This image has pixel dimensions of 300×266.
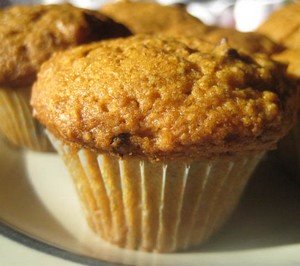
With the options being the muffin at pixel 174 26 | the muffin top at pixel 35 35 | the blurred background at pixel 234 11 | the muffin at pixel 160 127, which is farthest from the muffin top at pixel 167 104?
the blurred background at pixel 234 11

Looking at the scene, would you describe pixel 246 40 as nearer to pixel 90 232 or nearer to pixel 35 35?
pixel 35 35

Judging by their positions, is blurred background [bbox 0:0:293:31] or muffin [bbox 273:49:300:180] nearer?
muffin [bbox 273:49:300:180]

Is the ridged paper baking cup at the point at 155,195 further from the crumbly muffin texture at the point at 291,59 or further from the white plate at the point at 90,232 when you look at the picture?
the crumbly muffin texture at the point at 291,59

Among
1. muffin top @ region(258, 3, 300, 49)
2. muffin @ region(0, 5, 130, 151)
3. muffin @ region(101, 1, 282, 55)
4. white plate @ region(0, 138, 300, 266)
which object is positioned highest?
muffin @ region(0, 5, 130, 151)

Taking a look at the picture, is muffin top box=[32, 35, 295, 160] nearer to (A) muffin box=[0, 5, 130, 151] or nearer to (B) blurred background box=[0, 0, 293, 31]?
(A) muffin box=[0, 5, 130, 151]

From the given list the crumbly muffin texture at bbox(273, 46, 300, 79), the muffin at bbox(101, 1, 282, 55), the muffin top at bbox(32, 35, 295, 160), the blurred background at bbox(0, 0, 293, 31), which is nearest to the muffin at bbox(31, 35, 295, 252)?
the muffin top at bbox(32, 35, 295, 160)

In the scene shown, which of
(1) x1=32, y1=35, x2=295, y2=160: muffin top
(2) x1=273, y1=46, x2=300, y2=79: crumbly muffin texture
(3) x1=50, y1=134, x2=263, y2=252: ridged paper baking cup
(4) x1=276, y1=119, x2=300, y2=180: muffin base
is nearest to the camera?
(1) x1=32, y1=35, x2=295, y2=160: muffin top

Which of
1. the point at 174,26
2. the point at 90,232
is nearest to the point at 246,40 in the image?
the point at 174,26

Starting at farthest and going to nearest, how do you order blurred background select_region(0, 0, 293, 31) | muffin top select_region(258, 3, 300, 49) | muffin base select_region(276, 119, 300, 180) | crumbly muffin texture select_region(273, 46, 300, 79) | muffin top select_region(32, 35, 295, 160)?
blurred background select_region(0, 0, 293, 31) < muffin top select_region(258, 3, 300, 49) < muffin base select_region(276, 119, 300, 180) < crumbly muffin texture select_region(273, 46, 300, 79) < muffin top select_region(32, 35, 295, 160)

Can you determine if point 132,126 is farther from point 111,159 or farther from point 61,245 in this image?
point 61,245

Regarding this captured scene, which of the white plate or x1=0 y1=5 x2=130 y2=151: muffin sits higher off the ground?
x1=0 y1=5 x2=130 y2=151: muffin
